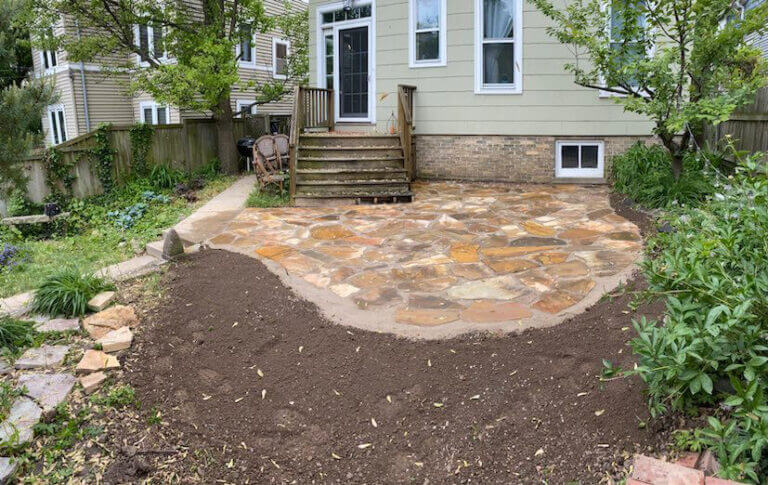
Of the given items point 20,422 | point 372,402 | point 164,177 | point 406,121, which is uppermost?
point 406,121

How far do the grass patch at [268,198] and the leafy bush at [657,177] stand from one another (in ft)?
17.3

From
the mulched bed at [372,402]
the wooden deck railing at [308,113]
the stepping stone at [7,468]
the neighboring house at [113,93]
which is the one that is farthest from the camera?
the neighboring house at [113,93]

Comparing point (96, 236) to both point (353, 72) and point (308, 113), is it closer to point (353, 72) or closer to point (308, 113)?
point (308, 113)

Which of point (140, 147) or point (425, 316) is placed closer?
point (425, 316)

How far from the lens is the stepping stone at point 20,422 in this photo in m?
2.88

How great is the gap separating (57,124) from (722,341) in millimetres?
22099

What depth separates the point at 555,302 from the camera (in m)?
4.60

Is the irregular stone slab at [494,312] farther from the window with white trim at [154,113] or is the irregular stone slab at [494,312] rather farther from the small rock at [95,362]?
the window with white trim at [154,113]

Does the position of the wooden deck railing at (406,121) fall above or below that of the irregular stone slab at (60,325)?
above

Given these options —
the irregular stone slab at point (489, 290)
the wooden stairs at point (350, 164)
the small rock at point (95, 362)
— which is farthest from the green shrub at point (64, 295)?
the wooden stairs at point (350, 164)

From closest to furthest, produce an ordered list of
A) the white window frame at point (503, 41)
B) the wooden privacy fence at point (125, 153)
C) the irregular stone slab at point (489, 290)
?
the irregular stone slab at point (489, 290)
the white window frame at point (503, 41)
the wooden privacy fence at point (125, 153)

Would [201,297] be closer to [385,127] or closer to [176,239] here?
[176,239]

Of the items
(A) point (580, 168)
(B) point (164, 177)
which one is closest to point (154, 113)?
(B) point (164, 177)

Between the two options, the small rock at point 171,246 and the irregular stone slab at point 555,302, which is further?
the small rock at point 171,246
